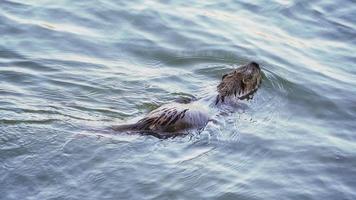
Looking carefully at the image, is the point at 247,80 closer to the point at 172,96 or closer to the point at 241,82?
the point at 241,82

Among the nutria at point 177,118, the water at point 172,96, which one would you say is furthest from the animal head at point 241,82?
the water at point 172,96

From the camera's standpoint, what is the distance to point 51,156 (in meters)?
6.39

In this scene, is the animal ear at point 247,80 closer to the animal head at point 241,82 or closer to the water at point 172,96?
the animal head at point 241,82

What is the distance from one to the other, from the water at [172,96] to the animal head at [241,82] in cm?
14

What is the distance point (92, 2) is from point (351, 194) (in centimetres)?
564

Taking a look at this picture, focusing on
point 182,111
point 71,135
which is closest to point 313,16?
point 182,111

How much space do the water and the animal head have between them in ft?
0.47

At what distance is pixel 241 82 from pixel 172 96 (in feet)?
2.73

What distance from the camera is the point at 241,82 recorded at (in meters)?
8.41

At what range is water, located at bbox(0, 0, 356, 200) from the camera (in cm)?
636

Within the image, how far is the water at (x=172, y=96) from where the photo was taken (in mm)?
6355

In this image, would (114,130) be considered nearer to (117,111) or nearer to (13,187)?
(117,111)

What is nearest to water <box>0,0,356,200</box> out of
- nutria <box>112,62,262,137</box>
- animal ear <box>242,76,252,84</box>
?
nutria <box>112,62,262,137</box>

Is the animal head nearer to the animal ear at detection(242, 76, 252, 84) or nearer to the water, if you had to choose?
the animal ear at detection(242, 76, 252, 84)
